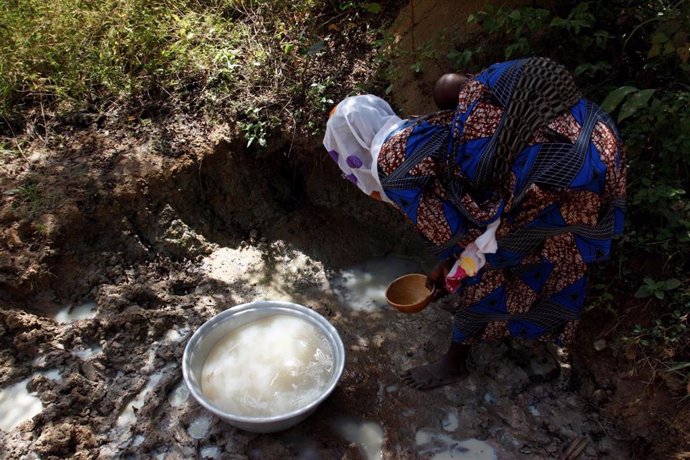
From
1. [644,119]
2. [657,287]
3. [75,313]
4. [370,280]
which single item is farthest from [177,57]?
[657,287]

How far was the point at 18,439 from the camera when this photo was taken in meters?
2.17

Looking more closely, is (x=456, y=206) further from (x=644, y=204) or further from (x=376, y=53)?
(x=376, y=53)

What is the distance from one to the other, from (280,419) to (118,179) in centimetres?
168

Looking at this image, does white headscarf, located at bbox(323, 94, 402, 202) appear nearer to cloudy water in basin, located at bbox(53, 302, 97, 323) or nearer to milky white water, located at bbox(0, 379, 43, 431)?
cloudy water in basin, located at bbox(53, 302, 97, 323)

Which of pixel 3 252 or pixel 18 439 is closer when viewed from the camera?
pixel 18 439

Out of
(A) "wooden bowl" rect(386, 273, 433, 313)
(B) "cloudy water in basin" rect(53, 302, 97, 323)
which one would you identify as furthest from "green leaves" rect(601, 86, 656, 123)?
(B) "cloudy water in basin" rect(53, 302, 97, 323)

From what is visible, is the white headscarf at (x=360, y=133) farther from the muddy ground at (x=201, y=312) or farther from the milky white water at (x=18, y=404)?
the milky white water at (x=18, y=404)

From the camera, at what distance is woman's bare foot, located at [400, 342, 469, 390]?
237 centimetres

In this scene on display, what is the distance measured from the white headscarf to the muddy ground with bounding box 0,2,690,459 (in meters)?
0.97

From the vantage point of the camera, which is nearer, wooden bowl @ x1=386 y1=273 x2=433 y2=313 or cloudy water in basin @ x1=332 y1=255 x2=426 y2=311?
wooden bowl @ x1=386 y1=273 x2=433 y2=313

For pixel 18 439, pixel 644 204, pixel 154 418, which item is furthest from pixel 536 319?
pixel 18 439

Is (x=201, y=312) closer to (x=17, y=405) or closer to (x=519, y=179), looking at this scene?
(x=17, y=405)

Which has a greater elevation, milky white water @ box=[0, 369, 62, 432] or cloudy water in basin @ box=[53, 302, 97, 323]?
cloudy water in basin @ box=[53, 302, 97, 323]

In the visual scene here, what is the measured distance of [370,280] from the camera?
3.01 m
